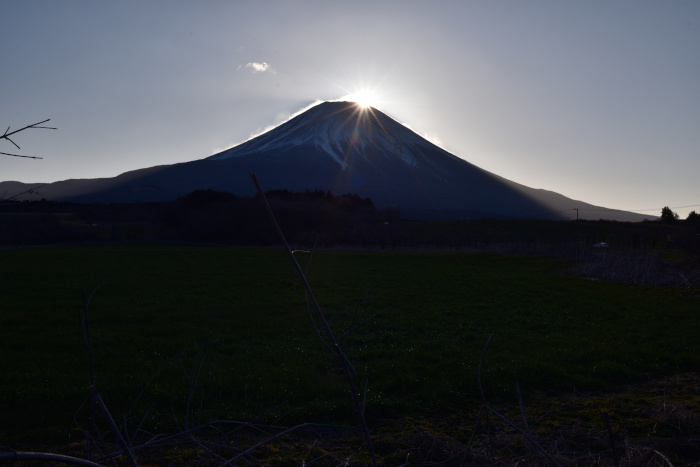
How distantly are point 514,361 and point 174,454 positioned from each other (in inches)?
175

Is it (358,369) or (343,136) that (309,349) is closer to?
(358,369)

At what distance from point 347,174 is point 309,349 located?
370ft

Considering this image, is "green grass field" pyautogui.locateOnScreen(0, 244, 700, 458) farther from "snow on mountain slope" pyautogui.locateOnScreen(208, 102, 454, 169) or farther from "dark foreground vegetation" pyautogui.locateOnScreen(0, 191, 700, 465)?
"snow on mountain slope" pyautogui.locateOnScreen(208, 102, 454, 169)

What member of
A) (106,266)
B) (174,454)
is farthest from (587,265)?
(106,266)

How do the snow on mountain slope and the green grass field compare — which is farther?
the snow on mountain slope

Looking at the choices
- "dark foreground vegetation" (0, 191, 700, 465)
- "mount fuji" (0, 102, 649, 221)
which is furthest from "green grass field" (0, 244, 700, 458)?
"mount fuji" (0, 102, 649, 221)

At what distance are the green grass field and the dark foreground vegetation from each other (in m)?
0.04

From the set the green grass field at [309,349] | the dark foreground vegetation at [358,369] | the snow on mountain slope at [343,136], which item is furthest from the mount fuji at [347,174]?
the green grass field at [309,349]

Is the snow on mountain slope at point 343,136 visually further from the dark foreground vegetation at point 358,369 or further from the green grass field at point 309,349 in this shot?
the green grass field at point 309,349

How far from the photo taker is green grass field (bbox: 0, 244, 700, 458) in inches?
185

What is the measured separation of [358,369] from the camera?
20.1 ft

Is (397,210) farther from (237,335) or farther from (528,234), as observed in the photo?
(237,335)

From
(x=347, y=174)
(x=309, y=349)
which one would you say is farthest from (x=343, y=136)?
(x=309, y=349)

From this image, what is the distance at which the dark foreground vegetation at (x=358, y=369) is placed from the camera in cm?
303
